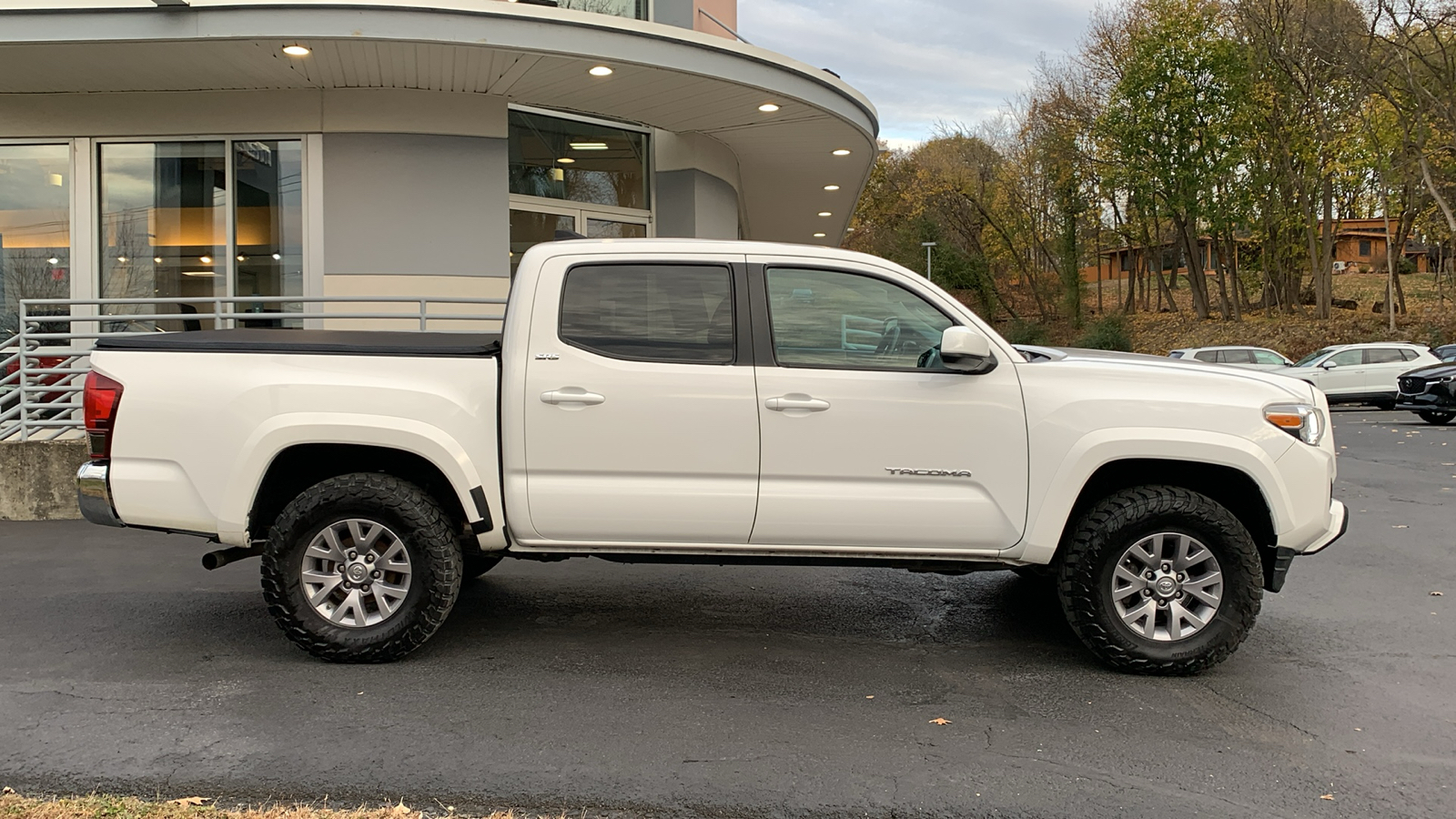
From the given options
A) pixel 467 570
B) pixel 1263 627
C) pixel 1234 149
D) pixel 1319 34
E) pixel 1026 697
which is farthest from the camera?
pixel 1234 149

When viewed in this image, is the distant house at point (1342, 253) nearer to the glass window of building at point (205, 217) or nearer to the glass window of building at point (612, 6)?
the glass window of building at point (612, 6)

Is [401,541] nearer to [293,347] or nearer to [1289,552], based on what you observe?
[293,347]

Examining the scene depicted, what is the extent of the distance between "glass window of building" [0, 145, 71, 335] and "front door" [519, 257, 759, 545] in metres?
10.0

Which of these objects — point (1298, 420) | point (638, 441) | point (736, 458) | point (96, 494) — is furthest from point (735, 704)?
point (96, 494)

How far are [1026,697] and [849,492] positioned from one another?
116cm

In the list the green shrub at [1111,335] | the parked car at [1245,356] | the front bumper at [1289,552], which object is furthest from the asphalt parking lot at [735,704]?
the green shrub at [1111,335]

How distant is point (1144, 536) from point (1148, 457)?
1.22 feet

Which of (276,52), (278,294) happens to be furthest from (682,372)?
(278,294)

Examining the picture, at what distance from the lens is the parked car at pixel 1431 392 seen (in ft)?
58.0

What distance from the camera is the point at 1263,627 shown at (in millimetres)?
5680

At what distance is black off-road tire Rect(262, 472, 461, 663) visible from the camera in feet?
15.7

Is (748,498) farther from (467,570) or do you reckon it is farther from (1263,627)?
(1263,627)

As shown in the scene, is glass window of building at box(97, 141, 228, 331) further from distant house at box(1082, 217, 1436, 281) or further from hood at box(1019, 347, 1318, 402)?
distant house at box(1082, 217, 1436, 281)

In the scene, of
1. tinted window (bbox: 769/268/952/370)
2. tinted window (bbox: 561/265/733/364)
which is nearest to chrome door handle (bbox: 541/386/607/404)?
tinted window (bbox: 561/265/733/364)
